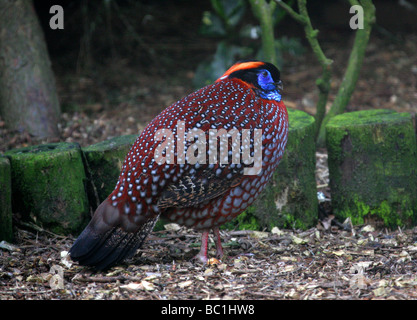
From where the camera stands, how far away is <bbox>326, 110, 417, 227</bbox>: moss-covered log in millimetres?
4191

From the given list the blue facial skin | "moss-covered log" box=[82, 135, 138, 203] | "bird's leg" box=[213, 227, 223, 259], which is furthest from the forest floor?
the blue facial skin

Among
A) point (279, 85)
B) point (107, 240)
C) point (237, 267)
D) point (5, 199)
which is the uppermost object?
point (279, 85)

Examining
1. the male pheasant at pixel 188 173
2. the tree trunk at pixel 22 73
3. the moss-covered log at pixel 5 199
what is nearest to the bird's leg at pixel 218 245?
the male pheasant at pixel 188 173

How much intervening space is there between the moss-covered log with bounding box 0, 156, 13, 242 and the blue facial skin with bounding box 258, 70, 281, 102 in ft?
5.71

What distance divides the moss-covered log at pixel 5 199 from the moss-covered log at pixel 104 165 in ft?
1.93

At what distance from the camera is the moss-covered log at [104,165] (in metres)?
4.11

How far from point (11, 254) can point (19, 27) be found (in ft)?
8.91

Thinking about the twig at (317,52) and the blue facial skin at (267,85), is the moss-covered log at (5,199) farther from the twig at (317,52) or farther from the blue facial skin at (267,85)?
the twig at (317,52)

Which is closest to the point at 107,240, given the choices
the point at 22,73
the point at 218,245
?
the point at 218,245

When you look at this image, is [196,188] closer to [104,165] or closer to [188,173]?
[188,173]

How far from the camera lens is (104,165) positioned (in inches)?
162

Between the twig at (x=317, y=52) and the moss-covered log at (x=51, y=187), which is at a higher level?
the twig at (x=317, y=52)

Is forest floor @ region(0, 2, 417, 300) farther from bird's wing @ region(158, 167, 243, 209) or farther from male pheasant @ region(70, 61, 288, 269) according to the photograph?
bird's wing @ region(158, 167, 243, 209)

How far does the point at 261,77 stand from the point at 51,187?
163 cm
